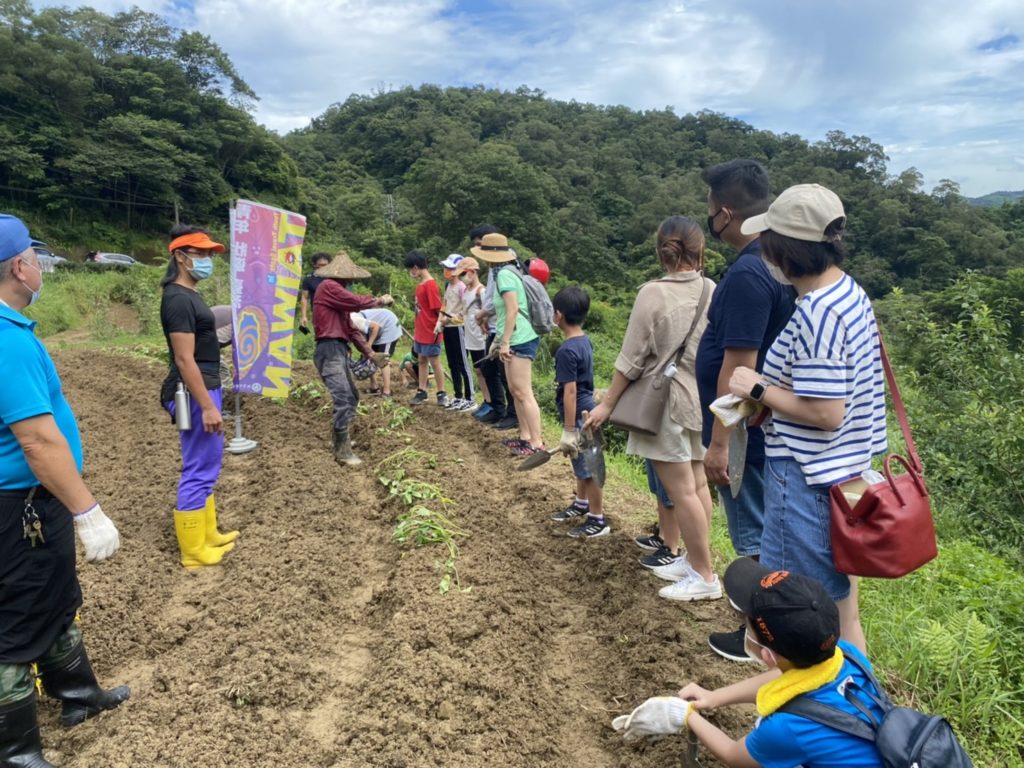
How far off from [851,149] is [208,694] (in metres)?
64.1

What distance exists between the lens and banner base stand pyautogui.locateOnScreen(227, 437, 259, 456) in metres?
5.84

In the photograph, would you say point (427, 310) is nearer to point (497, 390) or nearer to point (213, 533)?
point (497, 390)

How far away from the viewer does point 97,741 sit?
2.35 metres

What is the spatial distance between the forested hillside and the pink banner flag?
26.8 metres

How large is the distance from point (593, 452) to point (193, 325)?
2.44m

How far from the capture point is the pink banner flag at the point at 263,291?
5.33 m

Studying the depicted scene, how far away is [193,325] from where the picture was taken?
3.54 meters

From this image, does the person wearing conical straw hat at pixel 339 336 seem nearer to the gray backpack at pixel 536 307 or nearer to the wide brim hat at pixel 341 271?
the wide brim hat at pixel 341 271

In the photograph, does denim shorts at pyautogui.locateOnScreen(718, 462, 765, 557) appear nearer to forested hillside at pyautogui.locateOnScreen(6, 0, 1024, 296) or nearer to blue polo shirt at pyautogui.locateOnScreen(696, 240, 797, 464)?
blue polo shirt at pyautogui.locateOnScreen(696, 240, 797, 464)

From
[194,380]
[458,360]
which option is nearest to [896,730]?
[194,380]

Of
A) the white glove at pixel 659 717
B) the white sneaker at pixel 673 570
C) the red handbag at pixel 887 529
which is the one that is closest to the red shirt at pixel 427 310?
the white sneaker at pixel 673 570

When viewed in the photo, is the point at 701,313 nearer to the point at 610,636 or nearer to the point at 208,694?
the point at 610,636

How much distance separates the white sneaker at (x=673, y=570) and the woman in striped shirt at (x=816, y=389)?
1359 millimetres

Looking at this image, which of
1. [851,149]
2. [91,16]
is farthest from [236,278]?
[851,149]
